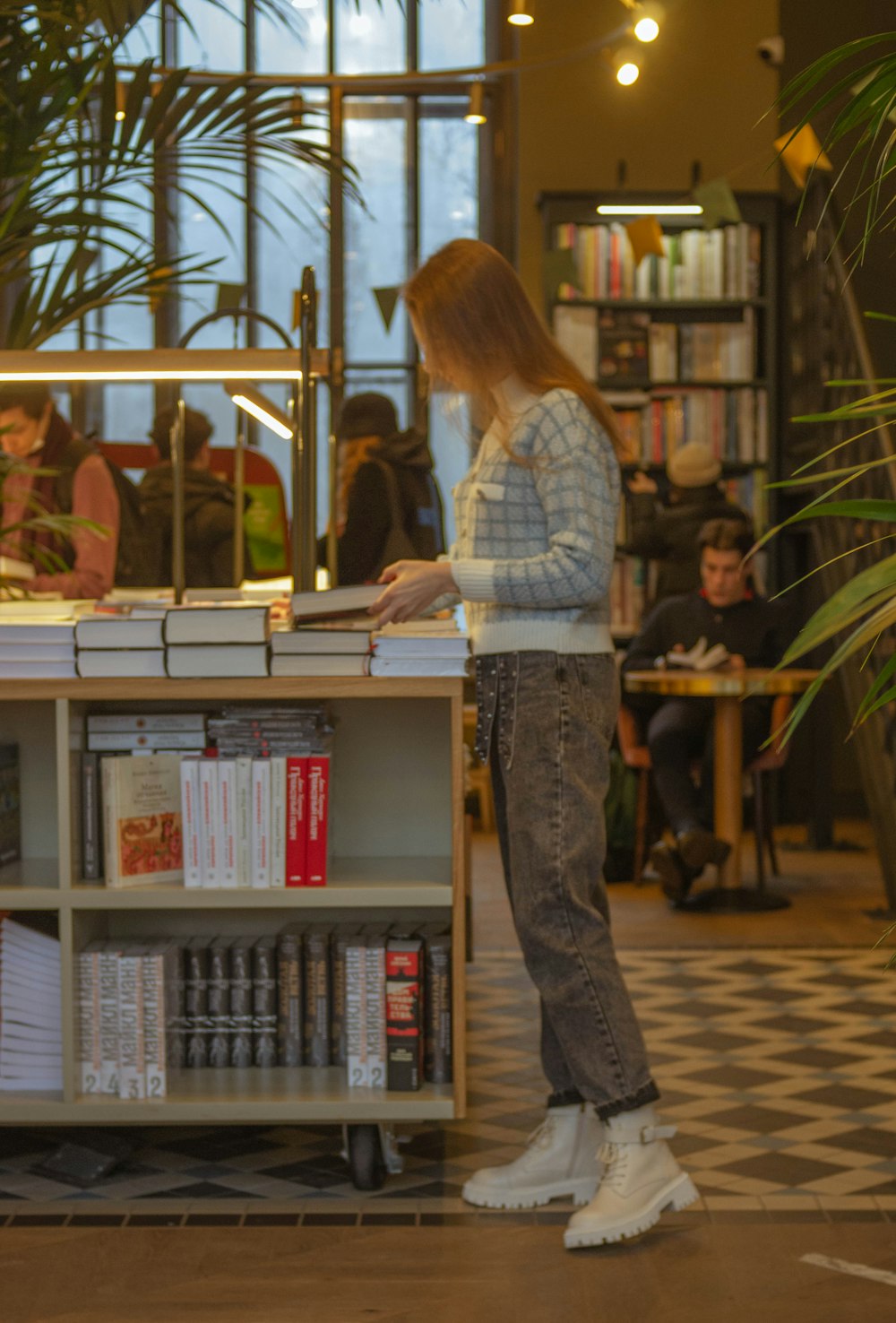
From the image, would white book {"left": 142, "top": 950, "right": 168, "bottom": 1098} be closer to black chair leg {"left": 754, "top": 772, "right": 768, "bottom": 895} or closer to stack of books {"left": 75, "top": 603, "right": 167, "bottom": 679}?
stack of books {"left": 75, "top": 603, "right": 167, "bottom": 679}

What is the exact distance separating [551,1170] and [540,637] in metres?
0.90

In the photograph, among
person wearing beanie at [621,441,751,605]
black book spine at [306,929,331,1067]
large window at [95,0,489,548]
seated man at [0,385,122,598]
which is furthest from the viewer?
large window at [95,0,489,548]

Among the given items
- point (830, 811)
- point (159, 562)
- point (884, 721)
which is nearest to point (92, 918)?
point (159, 562)

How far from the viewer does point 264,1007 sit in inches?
115

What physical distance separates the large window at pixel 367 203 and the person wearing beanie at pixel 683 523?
2.22 meters

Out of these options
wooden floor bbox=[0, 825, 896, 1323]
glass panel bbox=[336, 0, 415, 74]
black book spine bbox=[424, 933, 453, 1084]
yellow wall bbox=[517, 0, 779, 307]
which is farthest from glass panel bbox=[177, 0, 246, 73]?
wooden floor bbox=[0, 825, 896, 1323]

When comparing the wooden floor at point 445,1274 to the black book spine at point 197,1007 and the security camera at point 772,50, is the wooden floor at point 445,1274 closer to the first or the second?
the black book spine at point 197,1007

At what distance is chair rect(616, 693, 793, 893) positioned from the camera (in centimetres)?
582

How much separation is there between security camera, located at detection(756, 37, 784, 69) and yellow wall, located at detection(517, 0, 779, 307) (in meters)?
0.06

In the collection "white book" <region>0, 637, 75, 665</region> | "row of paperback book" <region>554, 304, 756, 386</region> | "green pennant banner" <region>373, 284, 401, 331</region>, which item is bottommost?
"white book" <region>0, 637, 75, 665</region>

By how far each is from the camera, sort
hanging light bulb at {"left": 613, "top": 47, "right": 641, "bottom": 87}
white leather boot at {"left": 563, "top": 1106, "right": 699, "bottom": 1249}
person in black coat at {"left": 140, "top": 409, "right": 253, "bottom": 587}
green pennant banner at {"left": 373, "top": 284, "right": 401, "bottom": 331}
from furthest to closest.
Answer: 1. hanging light bulb at {"left": 613, "top": 47, "right": 641, "bottom": 87}
2. person in black coat at {"left": 140, "top": 409, "right": 253, "bottom": 587}
3. green pennant banner at {"left": 373, "top": 284, "right": 401, "bottom": 331}
4. white leather boot at {"left": 563, "top": 1106, "right": 699, "bottom": 1249}

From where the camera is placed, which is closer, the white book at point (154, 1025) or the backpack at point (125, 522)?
the white book at point (154, 1025)

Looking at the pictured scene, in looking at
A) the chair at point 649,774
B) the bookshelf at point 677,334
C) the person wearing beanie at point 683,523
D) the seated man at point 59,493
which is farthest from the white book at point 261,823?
the bookshelf at point 677,334

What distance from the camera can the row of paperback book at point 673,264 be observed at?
25.0 ft
